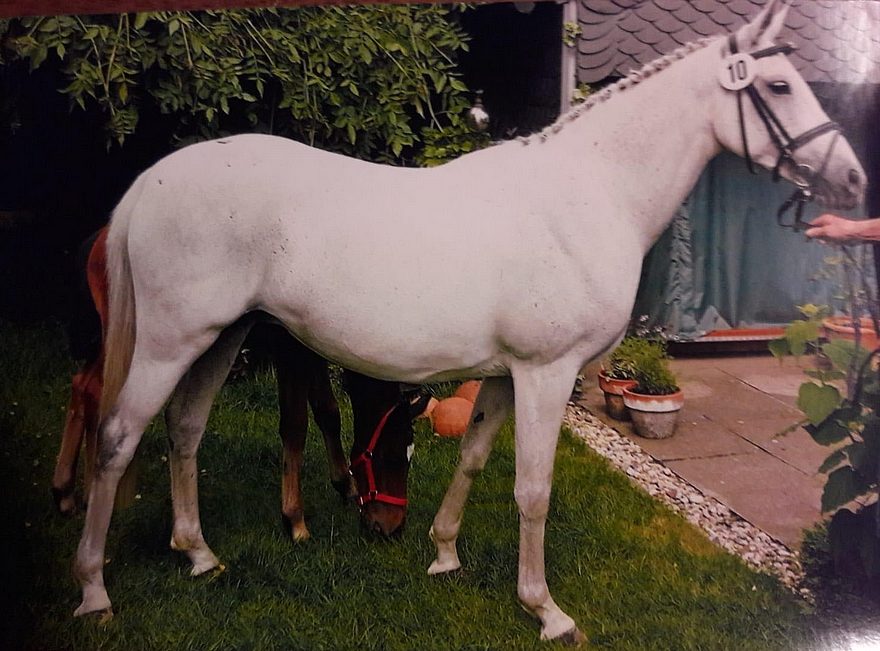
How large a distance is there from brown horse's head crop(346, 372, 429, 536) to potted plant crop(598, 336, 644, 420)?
19.6 inches

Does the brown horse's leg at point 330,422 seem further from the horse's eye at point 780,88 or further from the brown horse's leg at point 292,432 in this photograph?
the horse's eye at point 780,88

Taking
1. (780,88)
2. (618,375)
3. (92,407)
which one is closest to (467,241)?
(618,375)

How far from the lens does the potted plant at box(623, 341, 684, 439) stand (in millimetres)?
1779

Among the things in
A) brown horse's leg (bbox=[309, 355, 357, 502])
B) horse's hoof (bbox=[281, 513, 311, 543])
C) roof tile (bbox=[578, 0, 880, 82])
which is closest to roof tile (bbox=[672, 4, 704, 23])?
roof tile (bbox=[578, 0, 880, 82])

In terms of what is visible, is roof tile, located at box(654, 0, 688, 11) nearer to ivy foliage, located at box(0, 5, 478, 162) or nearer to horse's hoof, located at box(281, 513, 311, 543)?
ivy foliage, located at box(0, 5, 478, 162)

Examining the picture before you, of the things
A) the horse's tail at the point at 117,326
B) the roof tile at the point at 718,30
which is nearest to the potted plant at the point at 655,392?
the roof tile at the point at 718,30

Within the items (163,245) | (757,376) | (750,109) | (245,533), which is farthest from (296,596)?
(750,109)

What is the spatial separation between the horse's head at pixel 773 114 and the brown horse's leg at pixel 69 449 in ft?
5.35

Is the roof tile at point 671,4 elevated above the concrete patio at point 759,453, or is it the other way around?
the roof tile at point 671,4

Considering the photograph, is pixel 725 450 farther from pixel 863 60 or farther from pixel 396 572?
pixel 863 60

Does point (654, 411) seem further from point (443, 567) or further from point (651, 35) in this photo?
point (651, 35)

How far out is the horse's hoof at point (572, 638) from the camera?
Result: 1.64 meters

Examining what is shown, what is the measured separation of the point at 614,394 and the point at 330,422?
2.45ft

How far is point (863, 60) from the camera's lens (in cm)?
168
